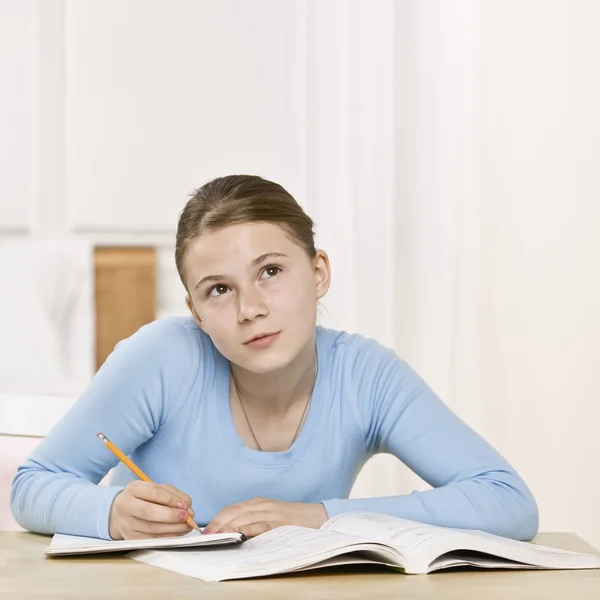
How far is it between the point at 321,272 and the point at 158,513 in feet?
1.53

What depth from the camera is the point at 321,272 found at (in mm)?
1302

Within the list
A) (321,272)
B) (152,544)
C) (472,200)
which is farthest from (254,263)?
(472,200)

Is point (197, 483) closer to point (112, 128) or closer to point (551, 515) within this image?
point (551, 515)

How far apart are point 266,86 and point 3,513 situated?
167cm

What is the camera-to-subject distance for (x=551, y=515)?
2473mm

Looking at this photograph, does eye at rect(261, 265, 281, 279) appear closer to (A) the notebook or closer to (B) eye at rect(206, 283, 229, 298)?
(B) eye at rect(206, 283, 229, 298)

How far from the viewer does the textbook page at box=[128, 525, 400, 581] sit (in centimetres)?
76

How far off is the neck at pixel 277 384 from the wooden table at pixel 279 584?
1.42 feet

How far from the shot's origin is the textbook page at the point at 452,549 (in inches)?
32.2

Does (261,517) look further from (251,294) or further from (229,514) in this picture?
(251,294)

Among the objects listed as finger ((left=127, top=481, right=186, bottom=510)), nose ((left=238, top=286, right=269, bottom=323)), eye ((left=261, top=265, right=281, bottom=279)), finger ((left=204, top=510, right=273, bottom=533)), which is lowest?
finger ((left=204, top=510, right=273, bottom=533))

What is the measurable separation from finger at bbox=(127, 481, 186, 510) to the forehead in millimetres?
299

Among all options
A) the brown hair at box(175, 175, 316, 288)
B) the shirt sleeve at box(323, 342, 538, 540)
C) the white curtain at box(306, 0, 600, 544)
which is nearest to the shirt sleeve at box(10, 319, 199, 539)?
the brown hair at box(175, 175, 316, 288)

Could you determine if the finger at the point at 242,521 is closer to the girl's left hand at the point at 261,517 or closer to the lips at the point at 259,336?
the girl's left hand at the point at 261,517
